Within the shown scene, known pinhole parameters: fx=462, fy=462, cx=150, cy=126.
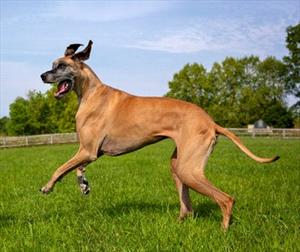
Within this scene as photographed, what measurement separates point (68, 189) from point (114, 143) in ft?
13.8

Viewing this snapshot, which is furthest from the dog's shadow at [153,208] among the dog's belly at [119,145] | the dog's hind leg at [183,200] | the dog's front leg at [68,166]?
the dog's front leg at [68,166]

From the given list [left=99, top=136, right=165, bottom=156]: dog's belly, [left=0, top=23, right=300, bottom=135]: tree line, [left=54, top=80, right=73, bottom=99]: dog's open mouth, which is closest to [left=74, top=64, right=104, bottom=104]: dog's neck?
[left=54, top=80, right=73, bottom=99]: dog's open mouth

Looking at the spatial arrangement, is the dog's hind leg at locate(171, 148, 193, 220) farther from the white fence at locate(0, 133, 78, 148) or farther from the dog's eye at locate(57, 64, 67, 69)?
the white fence at locate(0, 133, 78, 148)

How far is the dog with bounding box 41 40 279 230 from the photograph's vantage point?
6031 millimetres

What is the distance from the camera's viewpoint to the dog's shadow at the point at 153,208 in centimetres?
725

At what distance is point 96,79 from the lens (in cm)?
707

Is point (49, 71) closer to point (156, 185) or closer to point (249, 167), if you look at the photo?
point (156, 185)

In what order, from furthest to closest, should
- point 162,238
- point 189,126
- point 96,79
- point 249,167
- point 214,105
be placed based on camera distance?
point 214,105, point 249,167, point 96,79, point 189,126, point 162,238

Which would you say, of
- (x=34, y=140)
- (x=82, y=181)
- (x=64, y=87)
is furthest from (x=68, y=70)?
(x=34, y=140)

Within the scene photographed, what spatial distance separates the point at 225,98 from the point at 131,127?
245 ft

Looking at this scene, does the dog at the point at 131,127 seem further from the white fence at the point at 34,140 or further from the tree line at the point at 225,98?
the tree line at the point at 225,98

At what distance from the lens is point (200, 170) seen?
6.05m

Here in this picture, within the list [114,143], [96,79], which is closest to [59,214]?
[114,143]

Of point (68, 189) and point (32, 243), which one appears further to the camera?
point (68, 189)
